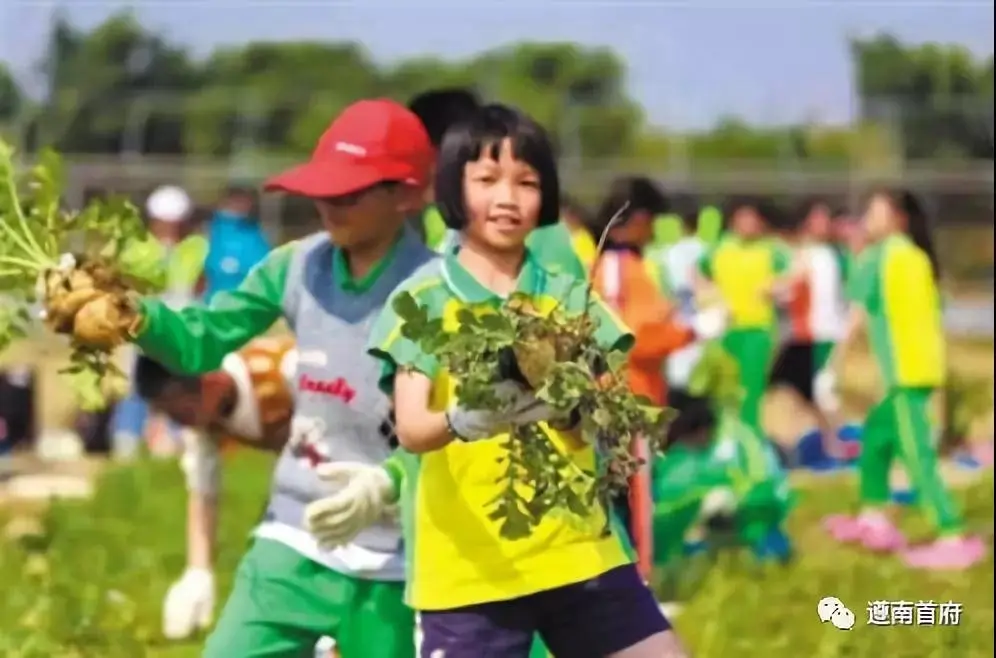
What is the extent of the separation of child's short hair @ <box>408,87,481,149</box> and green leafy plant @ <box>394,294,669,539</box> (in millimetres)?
647

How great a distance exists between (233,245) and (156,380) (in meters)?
0.79

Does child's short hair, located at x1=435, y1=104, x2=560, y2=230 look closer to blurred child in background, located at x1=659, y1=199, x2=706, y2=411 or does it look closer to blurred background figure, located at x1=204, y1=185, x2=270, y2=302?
blurred background figure, located at x1=204, y1=185, x2=270, y2=302

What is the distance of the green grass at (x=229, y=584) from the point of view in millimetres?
2793

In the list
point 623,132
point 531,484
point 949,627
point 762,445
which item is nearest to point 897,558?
point 762,445

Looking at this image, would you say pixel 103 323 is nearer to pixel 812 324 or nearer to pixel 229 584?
pixel 229 584

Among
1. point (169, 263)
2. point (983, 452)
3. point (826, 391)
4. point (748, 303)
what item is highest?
point (169, 263)

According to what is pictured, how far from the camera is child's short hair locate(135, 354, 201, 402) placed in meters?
2.73

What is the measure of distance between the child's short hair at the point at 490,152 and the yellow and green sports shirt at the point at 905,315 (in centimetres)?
209

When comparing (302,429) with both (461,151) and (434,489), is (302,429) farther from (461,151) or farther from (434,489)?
(461,151)

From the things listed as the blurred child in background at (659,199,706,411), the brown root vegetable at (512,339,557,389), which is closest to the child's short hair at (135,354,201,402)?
the brown root vegetable at (512,339,557,389)

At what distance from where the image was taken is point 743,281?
15.0 feet

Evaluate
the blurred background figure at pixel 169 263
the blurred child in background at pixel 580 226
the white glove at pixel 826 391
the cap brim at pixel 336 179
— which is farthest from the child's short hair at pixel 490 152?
the white glove at pixel 826 391

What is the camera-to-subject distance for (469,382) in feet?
5.57

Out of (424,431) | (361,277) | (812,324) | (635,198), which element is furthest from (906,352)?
(424,431)
